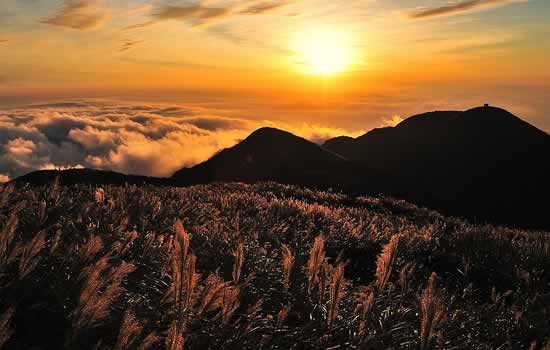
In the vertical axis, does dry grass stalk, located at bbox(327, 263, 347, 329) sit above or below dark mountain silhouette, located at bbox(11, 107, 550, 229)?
above

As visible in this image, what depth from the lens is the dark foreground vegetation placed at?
2.21 meters

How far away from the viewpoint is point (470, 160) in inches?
4951

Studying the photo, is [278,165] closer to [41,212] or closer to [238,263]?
[41,212]

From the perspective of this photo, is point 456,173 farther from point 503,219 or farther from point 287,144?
point 287,144

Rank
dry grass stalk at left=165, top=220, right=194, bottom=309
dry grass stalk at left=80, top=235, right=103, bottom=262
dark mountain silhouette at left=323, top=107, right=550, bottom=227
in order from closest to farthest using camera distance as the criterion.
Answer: dry grass stalk at left=165, top=220, right=194, bottom=309 → dry grass stalk at left=80, top=235, right=103, bottom=262 → dark mountain silhouette at left=323, top=107, right=550, bottom=227

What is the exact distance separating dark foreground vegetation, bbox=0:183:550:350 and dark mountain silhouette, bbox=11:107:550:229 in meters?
79.1

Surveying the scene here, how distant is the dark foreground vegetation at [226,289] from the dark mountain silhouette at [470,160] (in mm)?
98086

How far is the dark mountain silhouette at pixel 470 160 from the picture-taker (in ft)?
358

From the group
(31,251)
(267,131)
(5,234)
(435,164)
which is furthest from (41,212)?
(435,164)

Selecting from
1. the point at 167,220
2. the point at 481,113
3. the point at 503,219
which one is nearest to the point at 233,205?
the point at 167,220

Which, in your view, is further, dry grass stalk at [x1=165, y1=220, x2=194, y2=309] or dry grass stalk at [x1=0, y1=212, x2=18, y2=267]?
dry grass stalk at [x1=0, y1=212, x2=18, y2=267]

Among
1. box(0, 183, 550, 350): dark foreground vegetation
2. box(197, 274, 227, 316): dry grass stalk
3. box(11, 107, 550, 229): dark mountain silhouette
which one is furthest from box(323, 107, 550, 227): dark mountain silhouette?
box(197, 274, 227, 316): dry grass stalk

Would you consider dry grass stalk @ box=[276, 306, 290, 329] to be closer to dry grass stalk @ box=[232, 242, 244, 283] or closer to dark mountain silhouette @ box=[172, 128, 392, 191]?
dry grass stalk @ box=[232, 242, 244, 283]

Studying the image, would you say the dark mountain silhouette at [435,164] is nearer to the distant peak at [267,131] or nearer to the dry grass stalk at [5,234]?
the distant peak at [267,131]
